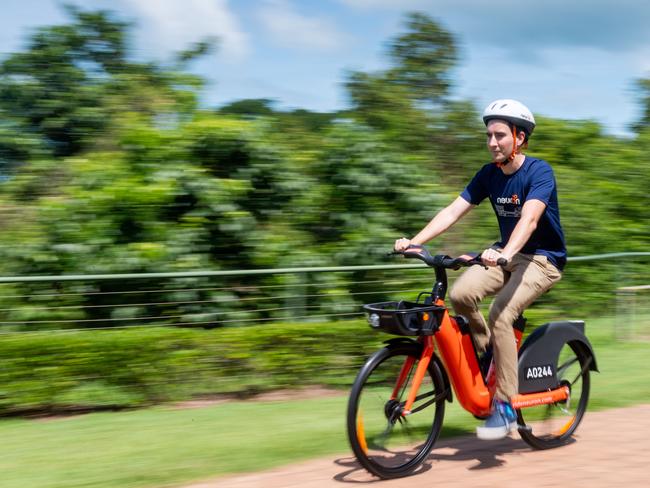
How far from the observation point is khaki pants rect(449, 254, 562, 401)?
5582 mm

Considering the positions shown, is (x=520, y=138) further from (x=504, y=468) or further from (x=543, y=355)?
(x=504, y=468)

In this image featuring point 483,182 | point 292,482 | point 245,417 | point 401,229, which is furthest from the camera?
point 401,229

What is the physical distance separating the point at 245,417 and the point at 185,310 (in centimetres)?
187

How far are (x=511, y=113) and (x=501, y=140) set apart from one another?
7.1 inches

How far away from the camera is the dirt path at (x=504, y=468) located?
5.14 m

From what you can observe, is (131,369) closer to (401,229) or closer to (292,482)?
(292,482)

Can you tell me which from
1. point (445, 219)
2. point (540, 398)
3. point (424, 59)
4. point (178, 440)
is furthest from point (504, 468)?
point (424, 59)

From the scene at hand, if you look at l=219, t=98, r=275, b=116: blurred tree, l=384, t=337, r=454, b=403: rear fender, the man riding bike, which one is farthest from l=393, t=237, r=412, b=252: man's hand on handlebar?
l=219, t=98, r=275, b=116: blurred tree

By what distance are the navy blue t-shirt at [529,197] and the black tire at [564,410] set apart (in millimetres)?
858

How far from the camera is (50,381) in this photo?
7.22m

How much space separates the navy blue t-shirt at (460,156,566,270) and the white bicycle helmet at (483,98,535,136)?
241mm

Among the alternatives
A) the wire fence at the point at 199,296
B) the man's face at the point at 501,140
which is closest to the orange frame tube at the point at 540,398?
the man's face at the point at 501,140

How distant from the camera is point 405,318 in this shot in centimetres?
515

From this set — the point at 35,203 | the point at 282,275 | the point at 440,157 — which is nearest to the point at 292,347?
the point at 282,275
